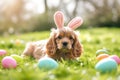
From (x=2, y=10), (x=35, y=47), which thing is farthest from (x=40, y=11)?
(x=35, y=47)

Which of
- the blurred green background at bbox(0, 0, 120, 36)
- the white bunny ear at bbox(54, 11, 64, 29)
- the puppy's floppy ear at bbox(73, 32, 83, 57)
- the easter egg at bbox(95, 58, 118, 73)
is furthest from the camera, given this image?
the blurred green background at bbox(0, 0, 120, 36)

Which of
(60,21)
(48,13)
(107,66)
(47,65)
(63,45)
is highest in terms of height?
(48,13)

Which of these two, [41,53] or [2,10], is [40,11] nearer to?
[2,10]

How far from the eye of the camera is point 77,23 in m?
6.40

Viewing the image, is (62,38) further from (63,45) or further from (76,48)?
(76,48)

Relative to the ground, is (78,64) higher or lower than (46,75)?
higher

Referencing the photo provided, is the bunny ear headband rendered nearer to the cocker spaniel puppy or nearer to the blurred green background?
the cocker spaniel puppy

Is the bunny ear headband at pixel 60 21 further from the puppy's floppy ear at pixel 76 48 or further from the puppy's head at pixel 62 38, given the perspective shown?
the puppy's floppy ear at pixel 76 48

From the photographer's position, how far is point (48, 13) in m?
21.4

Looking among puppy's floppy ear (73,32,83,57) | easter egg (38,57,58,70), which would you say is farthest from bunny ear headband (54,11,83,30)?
easter egg (38,57,58,70)

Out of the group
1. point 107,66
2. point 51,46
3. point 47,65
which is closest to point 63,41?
point 51,46

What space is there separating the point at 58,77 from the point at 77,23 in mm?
2088

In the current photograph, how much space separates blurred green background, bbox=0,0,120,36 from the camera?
20.7 meters

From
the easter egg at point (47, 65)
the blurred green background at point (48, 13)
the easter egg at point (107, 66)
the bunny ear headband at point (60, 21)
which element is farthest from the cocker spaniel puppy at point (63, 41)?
the blurred green background at point (48, 13)
